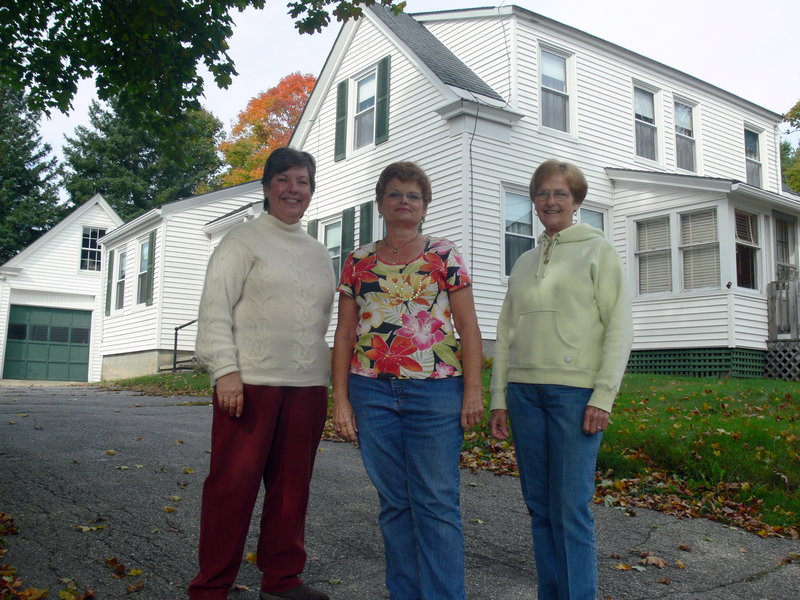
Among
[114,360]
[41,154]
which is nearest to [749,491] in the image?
[114,360]

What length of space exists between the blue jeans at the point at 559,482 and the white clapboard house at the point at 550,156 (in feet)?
34.4

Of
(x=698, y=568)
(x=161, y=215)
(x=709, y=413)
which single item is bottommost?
(x=698, y=568)

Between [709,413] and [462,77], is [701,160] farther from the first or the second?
[709,413]

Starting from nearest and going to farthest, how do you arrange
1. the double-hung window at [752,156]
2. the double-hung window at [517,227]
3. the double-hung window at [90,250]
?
the double-hung window at [517,227], the double-hung window at [752,156], the double-hung window at [90,250]

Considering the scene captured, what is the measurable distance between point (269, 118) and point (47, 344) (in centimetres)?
1426

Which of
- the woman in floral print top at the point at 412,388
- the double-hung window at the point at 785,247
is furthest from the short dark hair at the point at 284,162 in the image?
the double-hung window at the point at 785,247

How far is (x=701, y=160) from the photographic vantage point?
60.5ft

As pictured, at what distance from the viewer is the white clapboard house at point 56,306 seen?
27688 mm

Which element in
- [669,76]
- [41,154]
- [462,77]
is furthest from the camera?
[41,154]

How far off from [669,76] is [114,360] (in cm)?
1780

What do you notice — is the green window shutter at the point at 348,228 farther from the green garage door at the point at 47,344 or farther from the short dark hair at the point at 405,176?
the green garage door at the point at 47,344

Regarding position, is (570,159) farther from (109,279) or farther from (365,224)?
(109,279)

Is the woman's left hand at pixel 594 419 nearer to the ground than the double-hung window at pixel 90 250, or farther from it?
nearer to the ground

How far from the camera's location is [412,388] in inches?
127
